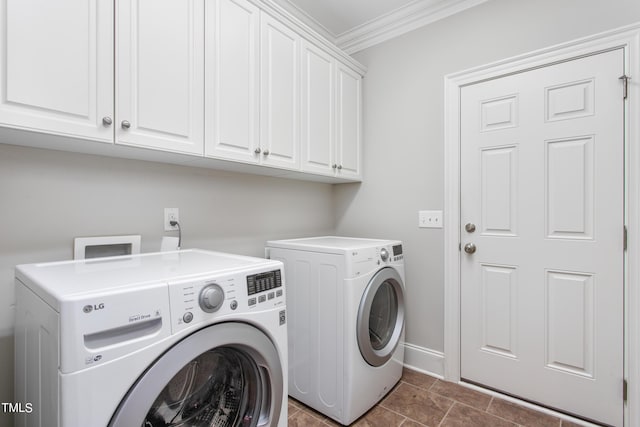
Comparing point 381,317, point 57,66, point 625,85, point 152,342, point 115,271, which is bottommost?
point 381,317

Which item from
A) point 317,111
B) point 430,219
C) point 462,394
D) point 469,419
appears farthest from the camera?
point 430,219

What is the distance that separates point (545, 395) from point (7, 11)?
2891 millimetres

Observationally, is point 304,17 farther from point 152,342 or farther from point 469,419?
point 469,419

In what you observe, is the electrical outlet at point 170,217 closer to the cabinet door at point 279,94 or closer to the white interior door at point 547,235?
the cabinet door at point 279,94

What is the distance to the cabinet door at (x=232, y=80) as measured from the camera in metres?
1.43

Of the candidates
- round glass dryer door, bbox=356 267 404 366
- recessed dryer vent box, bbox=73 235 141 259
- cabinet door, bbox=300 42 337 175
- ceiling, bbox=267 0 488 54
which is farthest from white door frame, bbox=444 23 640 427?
recessed dryer vent box, bbox=73 235 141 259

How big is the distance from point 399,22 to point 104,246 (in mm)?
2374

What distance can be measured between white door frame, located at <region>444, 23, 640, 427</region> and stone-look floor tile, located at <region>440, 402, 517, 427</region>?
0.31 m

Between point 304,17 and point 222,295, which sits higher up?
point 304,17

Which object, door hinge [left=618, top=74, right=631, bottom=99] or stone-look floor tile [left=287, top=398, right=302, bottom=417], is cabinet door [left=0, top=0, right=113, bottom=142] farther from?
door hinge [left=618, top=74, right=631, bottom=99]

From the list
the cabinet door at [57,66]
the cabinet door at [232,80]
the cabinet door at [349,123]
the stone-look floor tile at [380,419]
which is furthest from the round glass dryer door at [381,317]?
the cabinet door at [57,66]

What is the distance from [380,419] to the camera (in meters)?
1.64

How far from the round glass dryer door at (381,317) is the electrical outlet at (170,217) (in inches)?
42.6

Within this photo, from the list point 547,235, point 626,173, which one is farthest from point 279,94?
point 626,173
